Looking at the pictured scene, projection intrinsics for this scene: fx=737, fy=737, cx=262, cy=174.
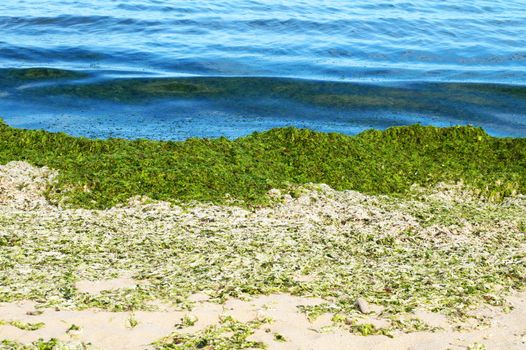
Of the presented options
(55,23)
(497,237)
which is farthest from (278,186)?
(55,23)

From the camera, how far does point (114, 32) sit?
840 inches

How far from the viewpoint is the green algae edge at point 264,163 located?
25.9 ft

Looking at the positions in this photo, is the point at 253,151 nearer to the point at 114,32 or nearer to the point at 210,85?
the point at 210,85

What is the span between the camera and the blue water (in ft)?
43.2

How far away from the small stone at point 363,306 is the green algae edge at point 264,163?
2.37 m

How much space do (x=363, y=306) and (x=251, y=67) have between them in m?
12.1

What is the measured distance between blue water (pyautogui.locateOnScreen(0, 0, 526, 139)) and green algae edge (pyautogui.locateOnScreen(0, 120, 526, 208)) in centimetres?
269

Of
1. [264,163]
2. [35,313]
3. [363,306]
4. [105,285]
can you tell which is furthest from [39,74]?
[363,306]

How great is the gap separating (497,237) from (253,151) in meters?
3.26

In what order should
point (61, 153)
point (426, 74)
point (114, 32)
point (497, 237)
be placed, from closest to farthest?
point (497, 237) → point (61, 153) → point (426, 74) → point (114, 32)

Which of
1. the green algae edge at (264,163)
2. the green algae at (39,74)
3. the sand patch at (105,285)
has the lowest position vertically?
the sand patch at (105,285)

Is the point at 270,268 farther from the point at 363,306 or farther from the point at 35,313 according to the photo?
the point at 35,313

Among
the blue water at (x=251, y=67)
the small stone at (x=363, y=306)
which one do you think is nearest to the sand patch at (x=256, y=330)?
the small stone at (x=363, y=306)

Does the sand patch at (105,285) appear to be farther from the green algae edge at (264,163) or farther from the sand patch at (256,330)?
the green algae edge at (264,163)
